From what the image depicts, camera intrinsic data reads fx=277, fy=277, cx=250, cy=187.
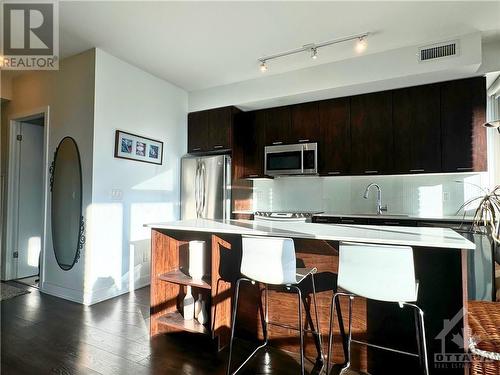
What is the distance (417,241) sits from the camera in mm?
1466

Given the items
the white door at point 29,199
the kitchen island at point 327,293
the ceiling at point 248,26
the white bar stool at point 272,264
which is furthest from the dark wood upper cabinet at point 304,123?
the white door at point 29,199

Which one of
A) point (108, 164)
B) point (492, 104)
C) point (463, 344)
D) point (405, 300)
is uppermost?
point (492, 104)

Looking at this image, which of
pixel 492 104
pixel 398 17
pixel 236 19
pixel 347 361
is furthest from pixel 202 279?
pixel 492 104

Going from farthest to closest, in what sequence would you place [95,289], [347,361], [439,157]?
[439,157]
[95,289]
[347,361]

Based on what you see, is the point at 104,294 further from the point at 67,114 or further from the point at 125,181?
the point at 67,114

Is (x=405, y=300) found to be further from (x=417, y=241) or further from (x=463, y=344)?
(x=463, y=344)

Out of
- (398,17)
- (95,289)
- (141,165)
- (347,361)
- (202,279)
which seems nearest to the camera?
(347,361)

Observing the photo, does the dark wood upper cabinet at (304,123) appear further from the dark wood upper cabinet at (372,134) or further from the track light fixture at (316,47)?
the track light fixture at (316,47)

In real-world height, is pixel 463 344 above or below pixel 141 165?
below

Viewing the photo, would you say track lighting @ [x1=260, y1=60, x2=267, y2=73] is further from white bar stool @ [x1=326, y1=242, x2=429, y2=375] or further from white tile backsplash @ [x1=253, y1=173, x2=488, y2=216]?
white bar stool @ [x1=326, y1=242, x2=429, y2=375]

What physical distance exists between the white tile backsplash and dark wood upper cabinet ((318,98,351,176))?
0.38 metres

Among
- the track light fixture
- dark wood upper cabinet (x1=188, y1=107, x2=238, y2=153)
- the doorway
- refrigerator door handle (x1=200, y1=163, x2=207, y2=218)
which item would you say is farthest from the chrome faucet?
the doorway

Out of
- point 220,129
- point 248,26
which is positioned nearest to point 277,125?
point 220,129

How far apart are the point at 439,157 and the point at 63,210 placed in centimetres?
444
